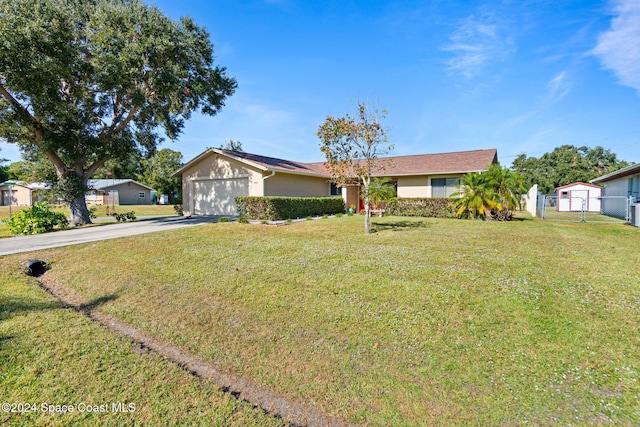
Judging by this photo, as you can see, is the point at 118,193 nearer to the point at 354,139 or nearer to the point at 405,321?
the point at 354,139

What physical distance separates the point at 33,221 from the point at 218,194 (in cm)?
810

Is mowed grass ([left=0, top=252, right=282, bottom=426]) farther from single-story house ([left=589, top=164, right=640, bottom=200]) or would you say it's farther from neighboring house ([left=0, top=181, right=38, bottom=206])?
neighboring house ([left=0, top=181, right=38, bottom=206])

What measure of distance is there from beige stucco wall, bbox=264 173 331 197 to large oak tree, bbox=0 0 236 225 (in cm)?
567

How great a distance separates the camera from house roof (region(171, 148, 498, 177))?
1702 centimetres

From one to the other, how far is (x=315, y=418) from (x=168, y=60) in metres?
15.3

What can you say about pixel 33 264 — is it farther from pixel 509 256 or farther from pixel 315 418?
pixel 509 256

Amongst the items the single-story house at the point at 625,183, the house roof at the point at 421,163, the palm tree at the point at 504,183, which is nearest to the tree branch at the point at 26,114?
the house roof at the point at 421,163

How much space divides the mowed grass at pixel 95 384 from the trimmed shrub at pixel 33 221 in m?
10.5

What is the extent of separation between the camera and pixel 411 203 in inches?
695

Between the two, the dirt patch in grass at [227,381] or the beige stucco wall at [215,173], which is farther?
the beige stucco wall at [215,173]

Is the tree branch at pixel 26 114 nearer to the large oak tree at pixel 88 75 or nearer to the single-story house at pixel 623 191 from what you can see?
the large oak tree at pixel 88 75

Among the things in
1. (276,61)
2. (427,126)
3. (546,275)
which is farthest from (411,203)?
(546,275)

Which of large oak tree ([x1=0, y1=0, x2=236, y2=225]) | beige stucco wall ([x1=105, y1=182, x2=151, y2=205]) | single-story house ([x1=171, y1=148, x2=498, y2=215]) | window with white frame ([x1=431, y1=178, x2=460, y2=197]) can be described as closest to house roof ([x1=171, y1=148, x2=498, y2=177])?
single-story house ([x1=171, y1=148, x2=498, y2=215])

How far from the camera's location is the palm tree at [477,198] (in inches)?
558
